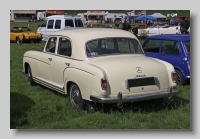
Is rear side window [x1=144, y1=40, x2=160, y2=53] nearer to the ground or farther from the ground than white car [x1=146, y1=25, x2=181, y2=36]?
nearer to the ground

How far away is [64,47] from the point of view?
6621mm

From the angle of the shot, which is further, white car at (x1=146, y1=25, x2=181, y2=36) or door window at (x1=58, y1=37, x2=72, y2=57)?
white car at (x1=146, y1=25, x2=181, y2=36)

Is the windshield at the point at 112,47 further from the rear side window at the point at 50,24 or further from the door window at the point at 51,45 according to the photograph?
the rear side window at the point at 50,24

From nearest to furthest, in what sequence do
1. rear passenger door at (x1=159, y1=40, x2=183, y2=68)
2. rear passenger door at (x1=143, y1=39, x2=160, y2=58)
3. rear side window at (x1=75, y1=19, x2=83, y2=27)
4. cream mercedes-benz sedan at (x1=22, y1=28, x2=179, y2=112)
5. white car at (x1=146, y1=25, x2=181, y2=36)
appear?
cream mercedes-benz sedan at (x1=22, y1=28, x2=179, y2=112) < rear passenger door at (x1=159, y1=40, x2=183, y2=68) < rear passenger door at (x1=143, y1=39, x2=160, y2=58) < rear side window at (x1=75, y1=19, x2=83, y2=27) < white car at (x1=146, y1=25, x2=181, y2=36)

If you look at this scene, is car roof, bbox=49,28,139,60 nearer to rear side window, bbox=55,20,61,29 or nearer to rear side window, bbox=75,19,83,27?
rear side window, bbox=75,19,83,27

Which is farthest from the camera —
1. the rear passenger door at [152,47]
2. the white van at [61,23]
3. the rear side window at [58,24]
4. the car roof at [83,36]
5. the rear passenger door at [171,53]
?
the rear side window at [58,24]

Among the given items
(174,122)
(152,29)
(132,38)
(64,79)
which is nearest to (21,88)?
(64,79)

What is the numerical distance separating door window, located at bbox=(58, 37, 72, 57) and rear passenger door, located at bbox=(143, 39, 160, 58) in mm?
3127

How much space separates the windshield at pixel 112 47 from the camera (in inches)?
238

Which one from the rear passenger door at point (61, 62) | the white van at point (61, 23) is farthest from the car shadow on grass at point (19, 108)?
the white van at point (61, 23)

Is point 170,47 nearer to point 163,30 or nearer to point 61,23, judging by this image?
point 61,23

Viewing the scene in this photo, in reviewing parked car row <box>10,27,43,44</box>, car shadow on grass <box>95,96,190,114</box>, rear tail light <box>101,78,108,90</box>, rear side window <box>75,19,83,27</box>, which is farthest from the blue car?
parked car row <box>10,27,43,44</box>

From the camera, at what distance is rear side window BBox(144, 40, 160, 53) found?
29.0 feet

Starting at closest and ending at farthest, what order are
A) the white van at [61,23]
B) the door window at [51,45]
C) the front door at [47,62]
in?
the front door at [47,62]
the door window at [51,45]
the white van at [61,23]
